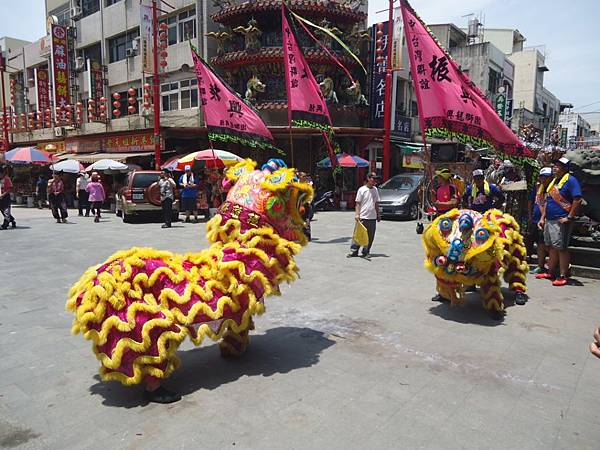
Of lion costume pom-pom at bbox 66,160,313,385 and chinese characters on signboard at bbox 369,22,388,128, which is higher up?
chinese characters on signboard at bbox 369,22,388,128

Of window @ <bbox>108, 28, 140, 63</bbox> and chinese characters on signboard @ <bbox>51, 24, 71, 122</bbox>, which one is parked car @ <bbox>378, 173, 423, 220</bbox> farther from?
chinese characters on signboard @ <bbox>51, 24, 71, 122</bbox>

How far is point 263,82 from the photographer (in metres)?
19.5

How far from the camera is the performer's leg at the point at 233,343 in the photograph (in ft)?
13.2

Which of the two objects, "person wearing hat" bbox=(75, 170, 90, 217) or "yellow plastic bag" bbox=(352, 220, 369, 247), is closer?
"yellow plastic bag" bbox=(352, 220, 369, 247)

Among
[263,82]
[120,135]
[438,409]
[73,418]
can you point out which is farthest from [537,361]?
[120,135]

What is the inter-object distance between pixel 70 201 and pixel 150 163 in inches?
175

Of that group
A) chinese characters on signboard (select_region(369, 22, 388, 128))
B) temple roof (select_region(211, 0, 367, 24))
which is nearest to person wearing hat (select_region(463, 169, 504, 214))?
chinese characters on signboard (select_region(369, 22, 388, 128))

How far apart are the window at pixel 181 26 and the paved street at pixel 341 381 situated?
18.0 meters

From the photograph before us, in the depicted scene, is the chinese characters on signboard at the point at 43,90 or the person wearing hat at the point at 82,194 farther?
the chinese characters on signboard at the point at 43,90

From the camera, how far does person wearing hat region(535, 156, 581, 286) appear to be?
20.9 ft

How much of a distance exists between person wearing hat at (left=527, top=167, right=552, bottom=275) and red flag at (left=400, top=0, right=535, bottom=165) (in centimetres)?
159

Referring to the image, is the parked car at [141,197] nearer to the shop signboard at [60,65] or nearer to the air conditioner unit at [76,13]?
the shop signboard at [60,65]

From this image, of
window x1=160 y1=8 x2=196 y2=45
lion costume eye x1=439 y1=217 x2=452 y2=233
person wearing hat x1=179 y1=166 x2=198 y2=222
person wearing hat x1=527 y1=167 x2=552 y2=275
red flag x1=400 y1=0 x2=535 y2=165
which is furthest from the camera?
window x1=160 y1=8 x2=196 y2=45

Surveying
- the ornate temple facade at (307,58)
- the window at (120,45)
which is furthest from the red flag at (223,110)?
the window at (120,45)
